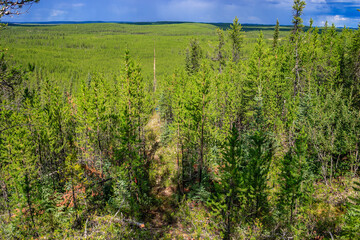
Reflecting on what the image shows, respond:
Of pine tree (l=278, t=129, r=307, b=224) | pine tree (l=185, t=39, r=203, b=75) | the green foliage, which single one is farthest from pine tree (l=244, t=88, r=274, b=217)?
pine tree (l=185, t=39, r=203, b=75)

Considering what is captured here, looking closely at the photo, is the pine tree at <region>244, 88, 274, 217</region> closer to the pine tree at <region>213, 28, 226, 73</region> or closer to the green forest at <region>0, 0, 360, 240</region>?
the green forest at <region>0, 0, 360, 240</region>

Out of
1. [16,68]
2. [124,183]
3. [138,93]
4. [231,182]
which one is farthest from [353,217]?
[138,93]

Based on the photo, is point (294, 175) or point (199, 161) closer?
point (294, 175)

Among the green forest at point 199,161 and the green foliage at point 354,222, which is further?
the green forest at point 199,161

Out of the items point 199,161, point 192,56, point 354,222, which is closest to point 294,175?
point 354,222

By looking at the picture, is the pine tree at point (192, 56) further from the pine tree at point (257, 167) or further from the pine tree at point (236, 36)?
the pine tree at point (257, 167)

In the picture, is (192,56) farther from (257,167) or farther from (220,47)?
(257,167)

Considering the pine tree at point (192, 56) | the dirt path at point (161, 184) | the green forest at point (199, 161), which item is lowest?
the dirt path at point (161, 184)

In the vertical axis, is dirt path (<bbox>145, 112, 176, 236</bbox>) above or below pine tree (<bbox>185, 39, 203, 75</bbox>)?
below

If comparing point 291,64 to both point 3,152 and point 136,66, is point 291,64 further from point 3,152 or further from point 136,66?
point 3,152

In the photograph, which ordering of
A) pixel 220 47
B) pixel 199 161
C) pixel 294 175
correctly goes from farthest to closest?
pixel 220 47 < pixel 199 161 < pixel 294 175

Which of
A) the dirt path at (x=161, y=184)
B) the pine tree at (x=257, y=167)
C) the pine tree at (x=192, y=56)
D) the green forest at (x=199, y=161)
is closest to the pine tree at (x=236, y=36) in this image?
the green forest at (x=199, y=161)

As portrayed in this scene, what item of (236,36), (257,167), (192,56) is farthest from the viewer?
(192,56)

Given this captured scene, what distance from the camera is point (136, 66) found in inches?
813
